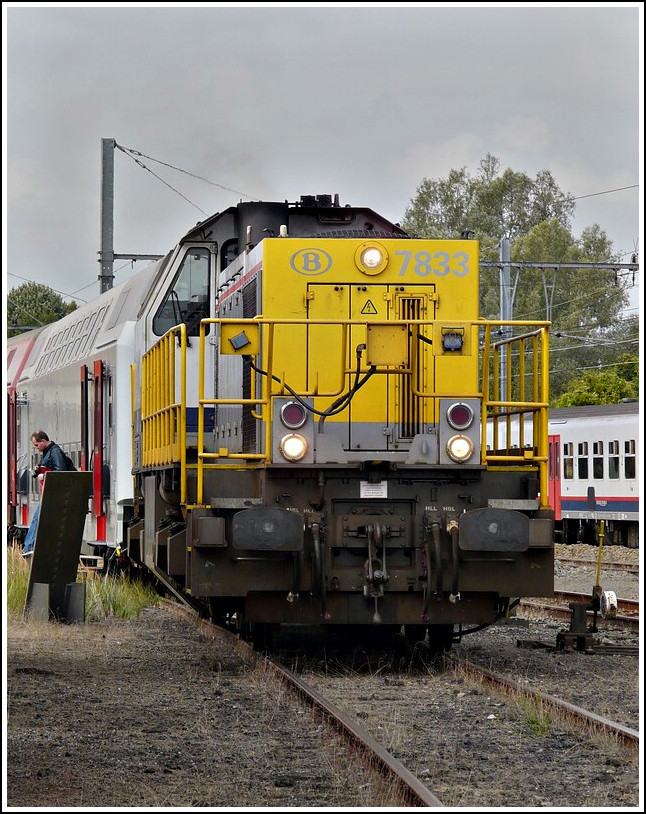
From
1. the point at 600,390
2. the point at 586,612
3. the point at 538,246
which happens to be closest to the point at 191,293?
the point at 586,612

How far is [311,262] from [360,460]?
154cm

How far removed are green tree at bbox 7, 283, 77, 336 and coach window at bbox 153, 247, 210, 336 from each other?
58620 mm

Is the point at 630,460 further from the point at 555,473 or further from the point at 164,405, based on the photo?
the point at 164,405

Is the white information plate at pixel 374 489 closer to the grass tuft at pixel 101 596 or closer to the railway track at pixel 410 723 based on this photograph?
the railway track at pixel 410 723

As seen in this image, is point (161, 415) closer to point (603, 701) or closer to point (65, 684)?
point (65, 684)

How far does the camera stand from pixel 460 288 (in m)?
9.27

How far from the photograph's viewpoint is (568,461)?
30.3 m

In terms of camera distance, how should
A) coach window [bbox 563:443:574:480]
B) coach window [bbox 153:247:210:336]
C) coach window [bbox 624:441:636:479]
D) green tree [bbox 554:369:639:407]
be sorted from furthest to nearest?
green tree [bbox 554:369:639:407] → coach window [bbox 563:443:574:480] → coach window [bbox 624:441:636:479] → coach window [bbox 153:247:210:336]

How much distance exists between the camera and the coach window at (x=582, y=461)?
95.7ft

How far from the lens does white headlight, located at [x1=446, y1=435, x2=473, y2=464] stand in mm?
8844

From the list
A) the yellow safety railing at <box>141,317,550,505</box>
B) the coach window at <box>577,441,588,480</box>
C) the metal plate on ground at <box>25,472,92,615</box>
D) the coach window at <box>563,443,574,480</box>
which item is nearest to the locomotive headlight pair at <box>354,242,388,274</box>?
the yellow safety railing at <box>141,317,550,505</box>

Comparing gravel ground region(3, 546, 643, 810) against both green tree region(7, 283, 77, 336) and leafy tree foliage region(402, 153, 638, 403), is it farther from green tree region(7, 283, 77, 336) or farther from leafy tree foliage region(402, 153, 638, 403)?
green tree region(7, 283, 77, 336)

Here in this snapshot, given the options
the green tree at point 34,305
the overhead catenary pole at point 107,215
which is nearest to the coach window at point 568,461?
the overhead catenary pole at point 107,215

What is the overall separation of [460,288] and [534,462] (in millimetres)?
1384
